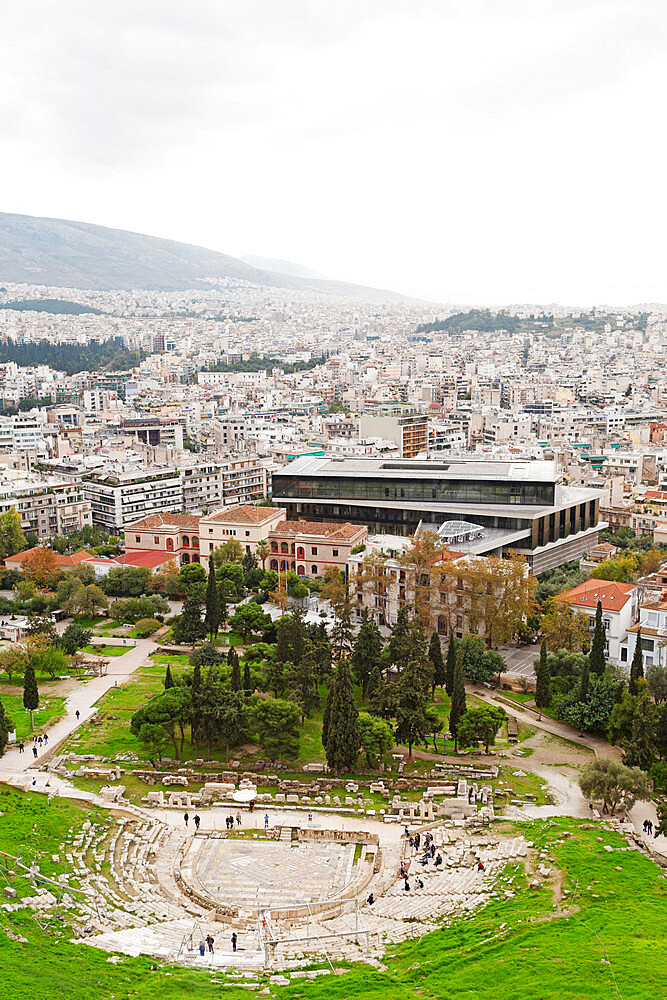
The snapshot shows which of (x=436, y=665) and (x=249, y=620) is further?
(x=249, y=620)

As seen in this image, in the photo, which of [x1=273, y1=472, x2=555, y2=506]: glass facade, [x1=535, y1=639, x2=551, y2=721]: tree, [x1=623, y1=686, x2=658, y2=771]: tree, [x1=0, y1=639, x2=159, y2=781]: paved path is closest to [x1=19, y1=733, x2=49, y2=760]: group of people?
[x1=0, y1=639, x2=159, y2=781]: paved path

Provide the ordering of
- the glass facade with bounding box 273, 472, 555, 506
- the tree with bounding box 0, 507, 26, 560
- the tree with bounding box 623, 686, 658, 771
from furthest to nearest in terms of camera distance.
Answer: the tree with bounding box 0, 507, 26, 560
the glass facade with bounding box 273, 472, 555, 506
the tree with bounding box 623, 686, 658, 771

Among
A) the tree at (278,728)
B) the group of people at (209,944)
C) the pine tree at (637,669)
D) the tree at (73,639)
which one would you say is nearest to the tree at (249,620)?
the tree at (73,639)

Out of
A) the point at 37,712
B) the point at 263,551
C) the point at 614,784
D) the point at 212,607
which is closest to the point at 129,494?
the point at 263,551

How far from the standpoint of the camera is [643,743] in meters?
30.4

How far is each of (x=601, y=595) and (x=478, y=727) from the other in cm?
1237

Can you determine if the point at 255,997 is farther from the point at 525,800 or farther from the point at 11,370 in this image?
the point at 11,370

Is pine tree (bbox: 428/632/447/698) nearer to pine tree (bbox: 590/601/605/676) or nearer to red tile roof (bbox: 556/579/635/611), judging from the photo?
pine tree (bbox: 590/601/605/676)

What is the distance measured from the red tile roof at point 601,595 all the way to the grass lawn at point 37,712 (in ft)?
75.8

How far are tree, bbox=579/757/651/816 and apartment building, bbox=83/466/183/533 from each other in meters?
48.1

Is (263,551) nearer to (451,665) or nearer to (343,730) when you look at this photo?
(451,665)

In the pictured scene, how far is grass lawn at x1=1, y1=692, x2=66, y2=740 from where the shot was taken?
3616 centimetres

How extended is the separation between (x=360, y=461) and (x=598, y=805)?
39517mm

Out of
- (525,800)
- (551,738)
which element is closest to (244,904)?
(525,800)
